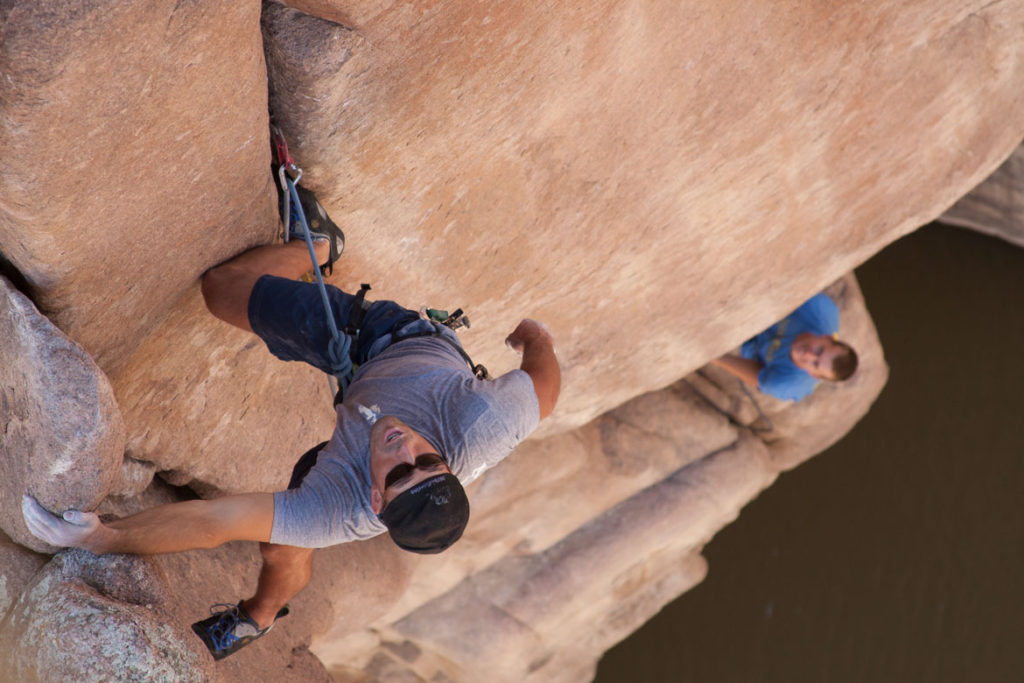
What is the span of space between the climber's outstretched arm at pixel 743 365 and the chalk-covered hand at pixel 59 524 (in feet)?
11.2

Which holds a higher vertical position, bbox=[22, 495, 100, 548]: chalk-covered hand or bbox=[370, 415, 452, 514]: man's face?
bbox=[370, 415, 452, 514]: man's face

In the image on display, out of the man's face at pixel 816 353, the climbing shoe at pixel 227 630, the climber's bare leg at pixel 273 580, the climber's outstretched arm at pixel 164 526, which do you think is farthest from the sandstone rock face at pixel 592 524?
the climber's outstretched arm at pixel 164 526

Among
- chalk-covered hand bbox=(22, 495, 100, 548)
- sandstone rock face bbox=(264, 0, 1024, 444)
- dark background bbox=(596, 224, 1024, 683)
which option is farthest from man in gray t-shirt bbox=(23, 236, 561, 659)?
dark background bbox=(596, 224, 1024, 683)

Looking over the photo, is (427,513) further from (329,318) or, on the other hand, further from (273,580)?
(273,580)

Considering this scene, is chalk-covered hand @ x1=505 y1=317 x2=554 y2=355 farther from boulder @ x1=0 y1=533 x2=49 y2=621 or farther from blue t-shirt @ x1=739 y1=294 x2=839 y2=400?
blue t-shirt @ x1=739 y1=294 x2=839 y2=400

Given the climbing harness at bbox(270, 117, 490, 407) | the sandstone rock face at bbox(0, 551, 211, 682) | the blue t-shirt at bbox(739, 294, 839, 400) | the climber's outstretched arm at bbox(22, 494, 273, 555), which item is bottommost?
the blue t-shirt at bbox(739, 294, 839, 400)

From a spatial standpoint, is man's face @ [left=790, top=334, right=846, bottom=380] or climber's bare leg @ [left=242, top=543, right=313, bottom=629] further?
man's face @ [left=790, top=334, right=846, bottom=380]

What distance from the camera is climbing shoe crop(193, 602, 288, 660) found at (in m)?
2.52

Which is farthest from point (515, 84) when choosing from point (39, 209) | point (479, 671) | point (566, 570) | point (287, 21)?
point (479, 671)

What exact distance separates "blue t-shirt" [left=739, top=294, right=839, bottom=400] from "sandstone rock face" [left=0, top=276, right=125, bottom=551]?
3.34 meters

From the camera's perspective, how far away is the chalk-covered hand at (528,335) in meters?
2.54

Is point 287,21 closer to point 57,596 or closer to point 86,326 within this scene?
point 86,326

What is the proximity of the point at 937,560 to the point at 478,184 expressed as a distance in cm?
455

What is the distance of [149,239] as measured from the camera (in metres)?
2.28
